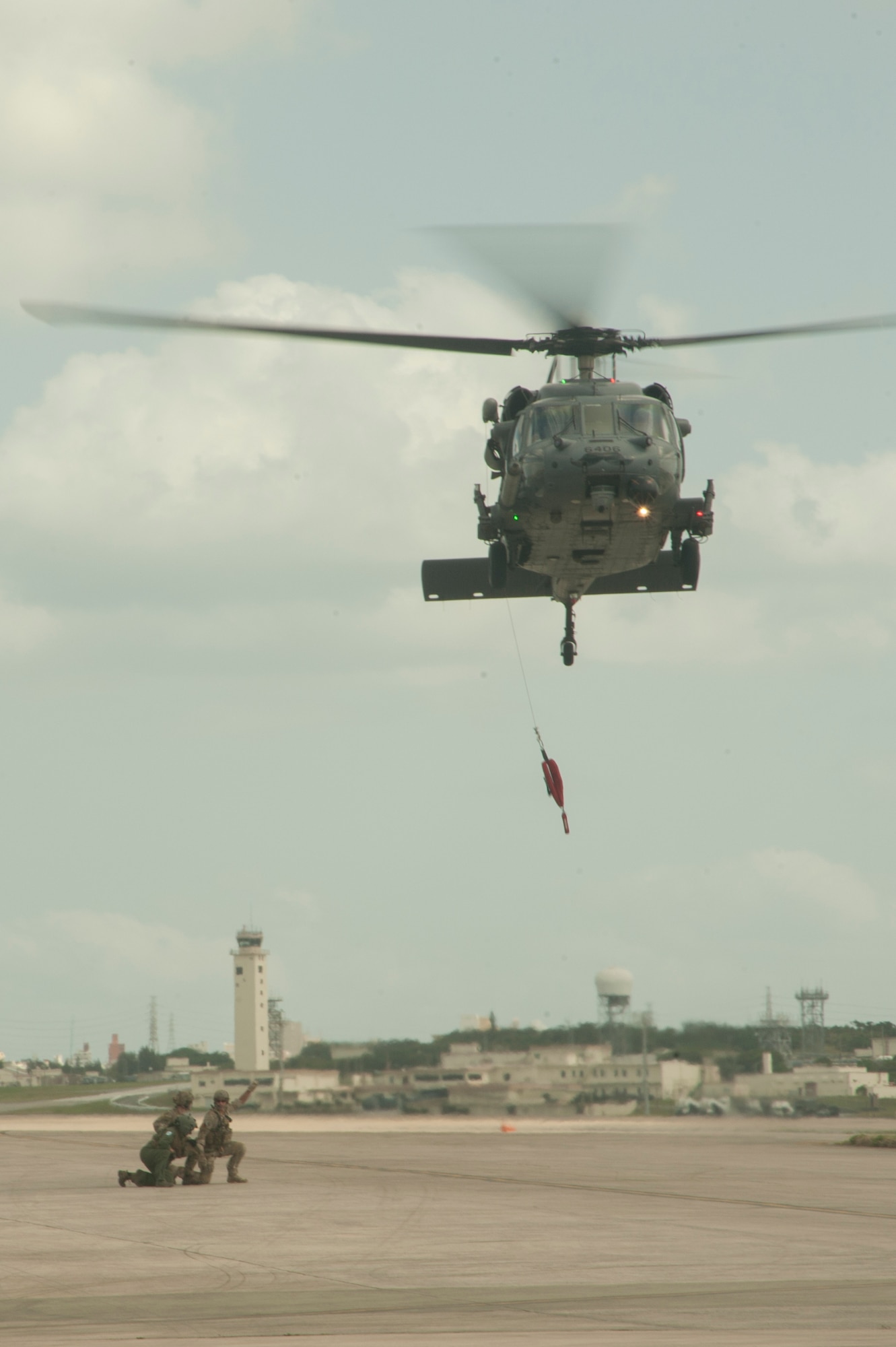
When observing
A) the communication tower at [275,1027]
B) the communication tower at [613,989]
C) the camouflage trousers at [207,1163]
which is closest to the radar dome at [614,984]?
the communication tower at [613,989]

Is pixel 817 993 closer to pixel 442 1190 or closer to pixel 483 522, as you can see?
pixel 442 1190

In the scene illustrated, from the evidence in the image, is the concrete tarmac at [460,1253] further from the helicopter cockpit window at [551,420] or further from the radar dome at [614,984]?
the radar dome at [614,984]

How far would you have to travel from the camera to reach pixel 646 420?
67.8ft

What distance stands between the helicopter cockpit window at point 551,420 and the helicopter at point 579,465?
2 centimetres

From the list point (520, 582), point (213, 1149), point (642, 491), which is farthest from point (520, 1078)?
point (642, 491)

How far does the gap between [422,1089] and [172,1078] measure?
349 feet

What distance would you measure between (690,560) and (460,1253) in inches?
418

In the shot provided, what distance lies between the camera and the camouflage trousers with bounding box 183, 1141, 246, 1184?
24.0 m

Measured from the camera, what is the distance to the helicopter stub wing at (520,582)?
2341cm

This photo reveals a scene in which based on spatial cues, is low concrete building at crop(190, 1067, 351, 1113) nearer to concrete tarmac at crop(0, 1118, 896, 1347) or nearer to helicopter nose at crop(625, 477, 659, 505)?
concrete tarmac at crop(0, 1118, 896, 1347)

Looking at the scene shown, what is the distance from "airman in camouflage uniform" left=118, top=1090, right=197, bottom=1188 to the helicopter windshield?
1243 centimetres

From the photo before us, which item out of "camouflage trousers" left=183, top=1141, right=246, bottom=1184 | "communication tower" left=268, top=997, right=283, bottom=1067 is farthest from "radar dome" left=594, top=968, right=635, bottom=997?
"camouflage trousers" left=183, top=1141, right=246, bottom=1184

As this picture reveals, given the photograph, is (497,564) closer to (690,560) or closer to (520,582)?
(520,582)

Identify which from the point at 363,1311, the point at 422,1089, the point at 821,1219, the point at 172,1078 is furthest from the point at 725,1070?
the point at 172,1078
